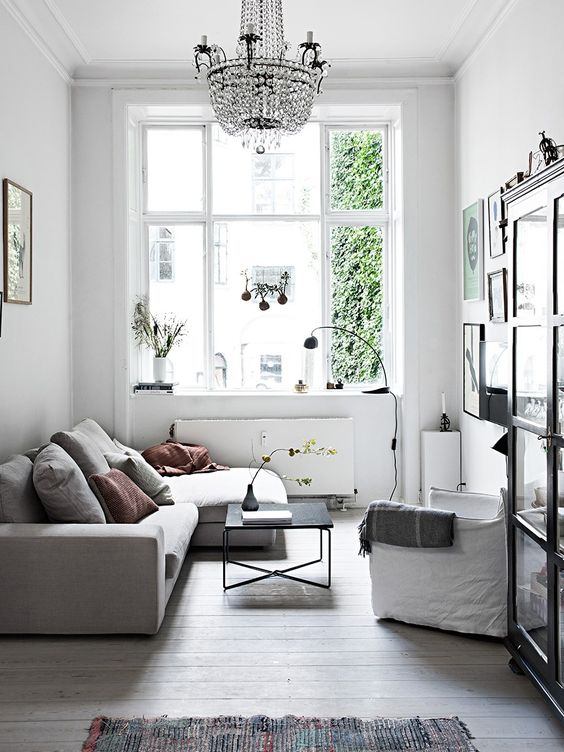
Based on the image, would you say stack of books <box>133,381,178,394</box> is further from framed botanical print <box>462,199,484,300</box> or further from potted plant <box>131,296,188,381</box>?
framed botanical print <box>462,199,484,300</box>

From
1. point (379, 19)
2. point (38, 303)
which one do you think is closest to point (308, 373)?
point (38, 303)

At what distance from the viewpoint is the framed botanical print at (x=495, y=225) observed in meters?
4.63

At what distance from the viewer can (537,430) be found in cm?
276

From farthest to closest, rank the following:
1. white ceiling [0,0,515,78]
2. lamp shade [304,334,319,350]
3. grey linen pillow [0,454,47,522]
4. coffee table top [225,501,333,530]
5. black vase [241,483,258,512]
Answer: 1. lamp shade [304,334,319,350]
2. white ceiling [0,0,515,78]
3. black vase [241,483,258,512]
4. coffee table top [225,501,333,530]
5. grey linen pillow [0,454,47,522]

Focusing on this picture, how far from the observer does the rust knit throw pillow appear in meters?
4.04

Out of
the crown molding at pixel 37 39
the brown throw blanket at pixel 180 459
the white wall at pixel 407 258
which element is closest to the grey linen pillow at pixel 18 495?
the brown throw blanket at pixel 180 459

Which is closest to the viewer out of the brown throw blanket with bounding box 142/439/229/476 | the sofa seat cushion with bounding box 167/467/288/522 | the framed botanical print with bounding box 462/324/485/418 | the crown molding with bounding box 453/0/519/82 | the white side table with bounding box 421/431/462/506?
the crown molding with bounding box 453/0/519/82

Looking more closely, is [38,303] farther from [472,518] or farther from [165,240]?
[472,518]

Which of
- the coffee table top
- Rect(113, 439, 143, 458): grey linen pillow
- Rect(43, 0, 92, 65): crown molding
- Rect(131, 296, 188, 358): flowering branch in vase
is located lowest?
the coffee table top

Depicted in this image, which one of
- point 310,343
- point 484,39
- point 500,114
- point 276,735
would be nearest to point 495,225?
point 500,114

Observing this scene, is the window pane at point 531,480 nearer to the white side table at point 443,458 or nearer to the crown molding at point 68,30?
the white side table at point 443,458

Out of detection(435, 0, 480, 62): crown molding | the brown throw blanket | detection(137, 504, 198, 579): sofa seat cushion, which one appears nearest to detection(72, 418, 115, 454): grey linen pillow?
the brown throw blanket

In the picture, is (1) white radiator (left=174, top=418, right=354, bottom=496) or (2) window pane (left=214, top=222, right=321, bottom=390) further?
(2) window pane (left=214, top=222, right=321, bottom=390)

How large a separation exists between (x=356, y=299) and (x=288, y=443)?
133 centimetres
